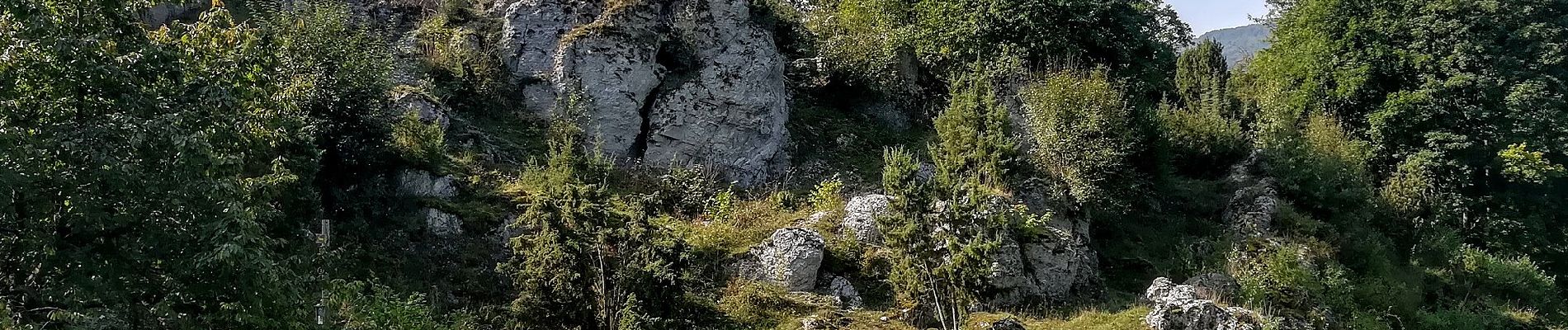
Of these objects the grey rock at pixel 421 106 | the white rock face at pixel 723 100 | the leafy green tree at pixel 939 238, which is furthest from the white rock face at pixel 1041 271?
the grey rock at pixel 421 106

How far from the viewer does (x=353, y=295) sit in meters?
9.22

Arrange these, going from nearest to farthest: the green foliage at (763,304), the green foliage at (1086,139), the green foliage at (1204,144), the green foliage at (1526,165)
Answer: the green foliage at (763,304) < the green foliage at (1086,139) < the green foliage at (1204,144) < the green foliage at (1526,165)

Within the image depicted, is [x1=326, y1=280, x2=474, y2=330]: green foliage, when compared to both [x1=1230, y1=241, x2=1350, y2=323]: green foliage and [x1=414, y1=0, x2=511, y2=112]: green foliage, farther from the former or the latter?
[x1=1230, y1=241, x2=1350, y2=323]: green foliage

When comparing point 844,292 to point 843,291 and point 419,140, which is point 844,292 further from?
point 419,140

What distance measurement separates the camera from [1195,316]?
41.7ft

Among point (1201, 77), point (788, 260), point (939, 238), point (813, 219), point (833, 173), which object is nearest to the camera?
point (939, 238)

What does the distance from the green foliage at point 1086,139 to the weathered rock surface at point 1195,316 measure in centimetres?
262

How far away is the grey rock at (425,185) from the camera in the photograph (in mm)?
13617

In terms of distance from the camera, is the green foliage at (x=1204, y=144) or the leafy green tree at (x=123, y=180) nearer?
the leafy green tree at (x=123, y=180)

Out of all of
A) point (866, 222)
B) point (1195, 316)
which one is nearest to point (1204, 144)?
point (1195, 316)

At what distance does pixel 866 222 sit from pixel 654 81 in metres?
5.32

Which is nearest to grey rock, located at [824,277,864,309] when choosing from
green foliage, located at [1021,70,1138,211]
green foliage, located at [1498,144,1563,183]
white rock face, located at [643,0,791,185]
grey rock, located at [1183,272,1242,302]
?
white rock face, located at [643,0,791,185]

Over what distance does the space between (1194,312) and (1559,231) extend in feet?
54.9

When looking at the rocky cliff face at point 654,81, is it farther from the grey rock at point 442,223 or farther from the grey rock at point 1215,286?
the grey rock at point 1215,286
